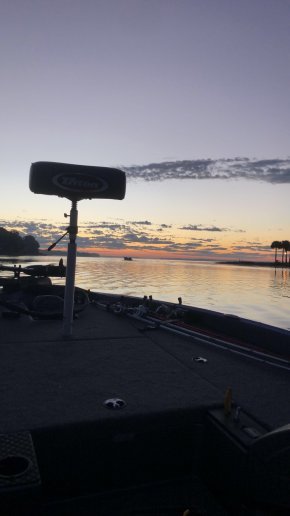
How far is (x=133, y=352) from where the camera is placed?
6.57m

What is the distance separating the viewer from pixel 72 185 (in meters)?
7.21

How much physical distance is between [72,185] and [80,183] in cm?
17

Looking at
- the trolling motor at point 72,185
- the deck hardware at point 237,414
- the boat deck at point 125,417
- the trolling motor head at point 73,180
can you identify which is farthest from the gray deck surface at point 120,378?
the trolling motor head at point 73,180

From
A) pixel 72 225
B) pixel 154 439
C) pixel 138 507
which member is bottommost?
pixel 138 507

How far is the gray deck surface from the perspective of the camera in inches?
159

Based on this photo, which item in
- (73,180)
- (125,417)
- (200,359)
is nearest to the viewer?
(125,417)

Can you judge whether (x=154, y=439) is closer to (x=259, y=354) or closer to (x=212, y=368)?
(x=212, y=368)

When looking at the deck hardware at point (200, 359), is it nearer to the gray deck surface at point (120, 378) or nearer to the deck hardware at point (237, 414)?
the gray deck surface at point (120, 378)

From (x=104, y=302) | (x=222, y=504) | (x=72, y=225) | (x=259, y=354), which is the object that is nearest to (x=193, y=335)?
(x=259, y=354)

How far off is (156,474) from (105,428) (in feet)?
2.90

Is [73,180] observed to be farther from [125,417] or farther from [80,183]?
[125,417]

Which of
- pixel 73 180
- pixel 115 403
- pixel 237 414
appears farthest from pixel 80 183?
pixel 237 414

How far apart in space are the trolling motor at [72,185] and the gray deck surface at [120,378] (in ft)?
3.62

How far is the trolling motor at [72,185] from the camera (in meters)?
7.13
